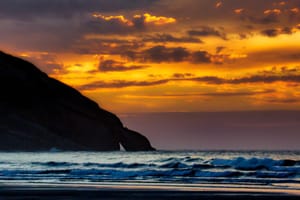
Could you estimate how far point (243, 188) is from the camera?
4194 centimetres

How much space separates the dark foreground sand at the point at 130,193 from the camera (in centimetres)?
3469

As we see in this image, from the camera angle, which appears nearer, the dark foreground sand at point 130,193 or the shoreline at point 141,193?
the dark foreground sand at point 130,193

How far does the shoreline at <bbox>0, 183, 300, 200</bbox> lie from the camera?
34.9 meters

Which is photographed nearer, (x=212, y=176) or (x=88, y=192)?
(x=88, y=192)

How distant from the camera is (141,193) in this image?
37.6 metres

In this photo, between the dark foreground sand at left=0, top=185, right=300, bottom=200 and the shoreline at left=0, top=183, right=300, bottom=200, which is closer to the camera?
the dark foreground sand at left=0, top=185, right=300, bottom=200

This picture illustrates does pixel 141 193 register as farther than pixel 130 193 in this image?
No

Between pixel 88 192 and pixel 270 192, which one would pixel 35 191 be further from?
pixel 270 192

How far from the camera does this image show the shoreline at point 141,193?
3494 centimetres

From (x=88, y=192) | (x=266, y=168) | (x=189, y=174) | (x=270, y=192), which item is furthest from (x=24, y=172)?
(x=270, y=192)

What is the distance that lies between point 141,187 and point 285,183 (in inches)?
424

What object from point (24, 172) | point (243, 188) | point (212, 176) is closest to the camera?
point (243, 188)

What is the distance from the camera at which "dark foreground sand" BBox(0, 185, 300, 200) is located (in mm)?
34688

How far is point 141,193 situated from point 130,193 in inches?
24.8
